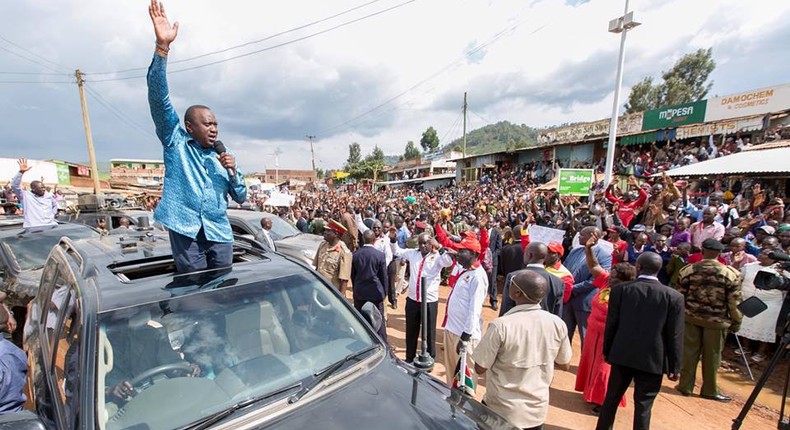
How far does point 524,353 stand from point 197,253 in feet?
7.38

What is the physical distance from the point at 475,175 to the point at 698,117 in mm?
15201

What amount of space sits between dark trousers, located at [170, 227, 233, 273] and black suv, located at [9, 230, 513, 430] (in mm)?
119

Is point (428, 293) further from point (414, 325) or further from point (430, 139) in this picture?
point (430, 139)

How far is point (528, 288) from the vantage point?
2.41m

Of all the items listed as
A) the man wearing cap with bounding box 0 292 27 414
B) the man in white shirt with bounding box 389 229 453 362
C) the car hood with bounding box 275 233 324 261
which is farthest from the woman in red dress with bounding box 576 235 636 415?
the car hood with bounding box 275 233 324 261

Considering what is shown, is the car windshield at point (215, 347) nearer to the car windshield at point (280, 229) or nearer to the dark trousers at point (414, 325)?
the dark trousers at point (414, 325)

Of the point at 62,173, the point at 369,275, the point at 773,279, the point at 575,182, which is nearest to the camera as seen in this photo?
the point at 773,279

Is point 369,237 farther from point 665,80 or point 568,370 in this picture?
point 665,80

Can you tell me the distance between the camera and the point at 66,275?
7.32ft

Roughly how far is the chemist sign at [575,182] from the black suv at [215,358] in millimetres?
8874

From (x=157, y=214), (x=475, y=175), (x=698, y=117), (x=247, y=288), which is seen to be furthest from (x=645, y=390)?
(x=475, y=175)

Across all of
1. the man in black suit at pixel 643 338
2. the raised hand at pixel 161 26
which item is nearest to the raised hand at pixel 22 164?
the raised hand at pixel 161 26

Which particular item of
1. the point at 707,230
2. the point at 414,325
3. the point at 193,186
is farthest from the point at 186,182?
the point at 707,230

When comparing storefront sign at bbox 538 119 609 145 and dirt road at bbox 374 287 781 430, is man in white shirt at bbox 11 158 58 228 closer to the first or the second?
dirt road at bbox 374 287 781 430
